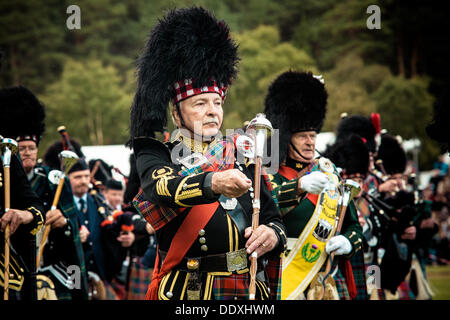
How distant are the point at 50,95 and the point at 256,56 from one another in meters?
10.3

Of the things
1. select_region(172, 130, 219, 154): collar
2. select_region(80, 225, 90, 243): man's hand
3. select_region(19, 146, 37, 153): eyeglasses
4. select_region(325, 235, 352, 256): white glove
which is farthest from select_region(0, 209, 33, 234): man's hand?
select_region(80, 225, 90, 243): man's hand

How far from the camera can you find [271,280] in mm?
4000

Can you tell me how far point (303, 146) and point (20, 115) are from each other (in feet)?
9.44

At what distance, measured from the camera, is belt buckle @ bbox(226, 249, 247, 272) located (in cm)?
351

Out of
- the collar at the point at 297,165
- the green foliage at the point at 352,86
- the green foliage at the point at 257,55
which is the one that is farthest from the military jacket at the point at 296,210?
the green foliage at the point at 352,86

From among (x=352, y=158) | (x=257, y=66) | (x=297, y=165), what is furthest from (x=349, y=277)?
(x=257, y=66)

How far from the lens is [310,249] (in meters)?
5.49

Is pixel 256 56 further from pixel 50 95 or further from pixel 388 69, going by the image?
pixel 50 95

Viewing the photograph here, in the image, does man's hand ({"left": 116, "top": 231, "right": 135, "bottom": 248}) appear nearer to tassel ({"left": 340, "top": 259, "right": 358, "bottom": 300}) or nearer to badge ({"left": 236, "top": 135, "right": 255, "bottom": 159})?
tassel ({"left": 340, "top": 259, "right": 358, "bottom": 300})

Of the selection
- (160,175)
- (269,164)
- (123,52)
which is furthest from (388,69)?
(160,175)

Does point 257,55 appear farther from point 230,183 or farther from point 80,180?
point 230,183

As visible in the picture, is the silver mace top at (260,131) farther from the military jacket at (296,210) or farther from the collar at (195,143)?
the military jacket at (296,210)

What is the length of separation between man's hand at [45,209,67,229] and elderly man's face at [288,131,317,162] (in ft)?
7.95

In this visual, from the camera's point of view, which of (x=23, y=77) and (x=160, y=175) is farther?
(x=23, y=77)
